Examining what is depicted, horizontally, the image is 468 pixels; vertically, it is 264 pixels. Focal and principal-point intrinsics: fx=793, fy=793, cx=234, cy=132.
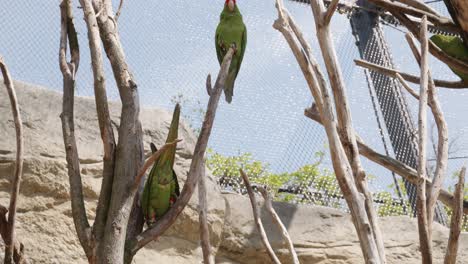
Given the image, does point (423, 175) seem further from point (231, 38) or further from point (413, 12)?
point (231, 38)

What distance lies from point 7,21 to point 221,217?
41.8 inches

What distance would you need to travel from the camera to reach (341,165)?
122 cm

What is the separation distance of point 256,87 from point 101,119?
2037mm

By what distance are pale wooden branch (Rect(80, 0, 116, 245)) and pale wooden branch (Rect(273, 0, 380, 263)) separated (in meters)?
0.34

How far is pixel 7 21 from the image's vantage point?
113 inches

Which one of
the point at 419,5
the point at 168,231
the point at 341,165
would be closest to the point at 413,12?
the point at 419,5

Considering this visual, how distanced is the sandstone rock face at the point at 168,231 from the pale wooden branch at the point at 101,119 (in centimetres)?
127

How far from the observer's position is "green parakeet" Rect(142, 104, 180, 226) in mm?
1232

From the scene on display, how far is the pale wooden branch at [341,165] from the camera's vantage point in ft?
3.79

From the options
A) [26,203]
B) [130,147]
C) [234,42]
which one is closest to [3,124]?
[26,203]

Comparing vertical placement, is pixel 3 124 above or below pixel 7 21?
below

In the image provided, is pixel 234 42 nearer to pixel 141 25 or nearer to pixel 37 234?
pixel 37 234

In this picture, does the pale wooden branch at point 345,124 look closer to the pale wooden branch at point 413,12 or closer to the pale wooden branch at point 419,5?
the pale wooden branch at point 413,12

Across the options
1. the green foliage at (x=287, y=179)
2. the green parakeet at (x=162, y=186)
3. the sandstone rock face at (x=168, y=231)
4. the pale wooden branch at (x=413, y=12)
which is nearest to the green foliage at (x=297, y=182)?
the green foliage at (x=287, y=179)
